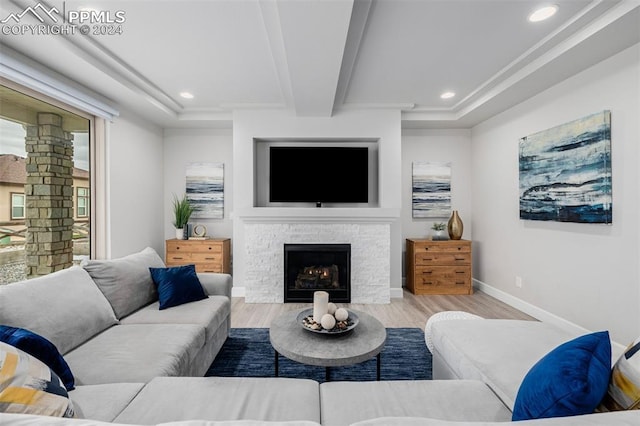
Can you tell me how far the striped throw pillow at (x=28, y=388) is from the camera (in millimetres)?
774

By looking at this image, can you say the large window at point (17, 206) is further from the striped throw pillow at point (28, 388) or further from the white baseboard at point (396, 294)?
the white baseboard at point (396, 294)

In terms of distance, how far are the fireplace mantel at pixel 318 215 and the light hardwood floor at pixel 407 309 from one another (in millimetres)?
1085

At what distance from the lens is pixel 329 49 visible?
228 centimetres

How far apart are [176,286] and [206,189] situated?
2633 millimetres

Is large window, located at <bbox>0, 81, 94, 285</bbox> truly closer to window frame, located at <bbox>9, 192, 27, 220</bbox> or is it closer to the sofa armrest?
window frame, located at <bbox>9, 192, 27, 220</bbox>

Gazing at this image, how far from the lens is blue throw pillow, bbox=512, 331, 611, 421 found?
86cm

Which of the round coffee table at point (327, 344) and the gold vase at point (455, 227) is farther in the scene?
the gold vase at point (455, 227)

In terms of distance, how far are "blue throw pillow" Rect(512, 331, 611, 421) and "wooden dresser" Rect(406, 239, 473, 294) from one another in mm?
3244

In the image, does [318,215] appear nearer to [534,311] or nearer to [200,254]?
[200,254]

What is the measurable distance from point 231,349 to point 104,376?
1.26 m

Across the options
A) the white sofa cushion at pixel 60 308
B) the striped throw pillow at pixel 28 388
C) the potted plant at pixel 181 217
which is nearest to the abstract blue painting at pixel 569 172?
the striped throw pillow at pixel 28 388

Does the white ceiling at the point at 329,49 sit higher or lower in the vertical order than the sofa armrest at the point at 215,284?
higher

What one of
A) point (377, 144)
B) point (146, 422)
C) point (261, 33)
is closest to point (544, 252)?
point (377, 144)

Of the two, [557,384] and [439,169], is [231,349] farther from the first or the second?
[439,169]
